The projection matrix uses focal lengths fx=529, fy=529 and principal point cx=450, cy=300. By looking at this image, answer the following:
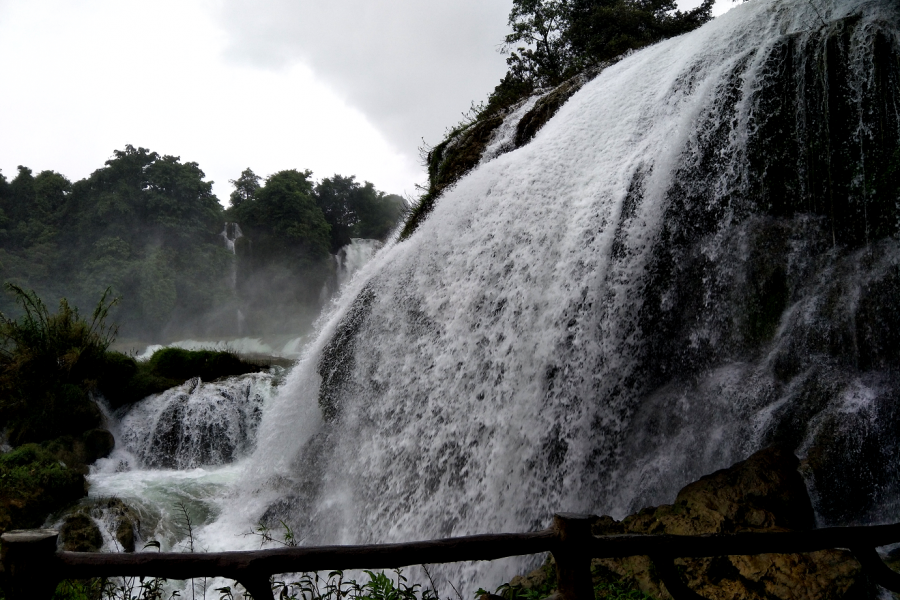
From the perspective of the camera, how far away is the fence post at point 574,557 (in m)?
2.00

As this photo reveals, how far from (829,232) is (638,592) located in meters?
3.87

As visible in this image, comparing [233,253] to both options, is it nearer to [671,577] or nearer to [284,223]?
[284,223]

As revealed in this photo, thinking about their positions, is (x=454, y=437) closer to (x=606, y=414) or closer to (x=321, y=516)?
(x=606, y=414)

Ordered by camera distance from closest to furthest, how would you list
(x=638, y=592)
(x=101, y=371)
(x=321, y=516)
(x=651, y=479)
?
(x=638, y=592), (x=651, y=479), (x=321, y=516), (x=101, y=371)

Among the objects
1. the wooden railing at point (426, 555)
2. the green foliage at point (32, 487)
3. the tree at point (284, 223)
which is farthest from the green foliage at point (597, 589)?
the tree at point (284, 223)

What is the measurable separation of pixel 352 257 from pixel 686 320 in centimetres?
3235

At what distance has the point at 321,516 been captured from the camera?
22.9 ft

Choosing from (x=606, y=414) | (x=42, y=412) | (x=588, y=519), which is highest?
(x=42, y=412)

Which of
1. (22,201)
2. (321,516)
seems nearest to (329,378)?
(321,516)

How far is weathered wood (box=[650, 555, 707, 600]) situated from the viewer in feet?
7.17

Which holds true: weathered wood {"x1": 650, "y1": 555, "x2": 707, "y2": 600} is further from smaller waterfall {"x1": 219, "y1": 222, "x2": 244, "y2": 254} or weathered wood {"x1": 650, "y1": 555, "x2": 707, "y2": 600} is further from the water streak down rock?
smaller waterfall {"x1": 219, "y1": 222, "x2": 244, "y2": 254}

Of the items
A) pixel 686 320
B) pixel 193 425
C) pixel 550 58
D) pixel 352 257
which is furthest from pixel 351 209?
pixel 686 320

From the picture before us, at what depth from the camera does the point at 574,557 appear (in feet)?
6.61

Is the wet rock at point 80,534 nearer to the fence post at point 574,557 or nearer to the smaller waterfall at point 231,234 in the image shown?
the fence post at point 574,557
